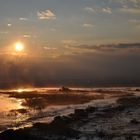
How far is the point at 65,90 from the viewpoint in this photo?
115688mm

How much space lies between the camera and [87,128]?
4631 cm

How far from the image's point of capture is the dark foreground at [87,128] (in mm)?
40438

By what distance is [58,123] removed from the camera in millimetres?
47219

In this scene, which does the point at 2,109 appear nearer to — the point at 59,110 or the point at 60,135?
the point at 59,110

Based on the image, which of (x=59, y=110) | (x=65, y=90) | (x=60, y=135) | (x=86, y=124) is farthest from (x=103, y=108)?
(x=65, y=90)

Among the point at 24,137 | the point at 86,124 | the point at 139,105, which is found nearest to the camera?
the point at 24,137

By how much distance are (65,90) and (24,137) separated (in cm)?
7628

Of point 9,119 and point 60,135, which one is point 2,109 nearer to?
point 9,119

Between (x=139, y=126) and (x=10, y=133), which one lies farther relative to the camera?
(x=139, y=126)

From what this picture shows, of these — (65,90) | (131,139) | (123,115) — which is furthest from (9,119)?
(65,90)

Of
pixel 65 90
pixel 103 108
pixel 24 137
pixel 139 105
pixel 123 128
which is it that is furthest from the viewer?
pixel 65 90

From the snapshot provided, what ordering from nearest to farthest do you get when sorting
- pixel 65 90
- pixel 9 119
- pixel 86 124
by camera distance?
pixel 86 124
pixel 9 119
pixel 65 90

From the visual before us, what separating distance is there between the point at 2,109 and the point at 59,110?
9.79 meters

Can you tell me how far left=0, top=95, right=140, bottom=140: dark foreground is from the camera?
40.4m
